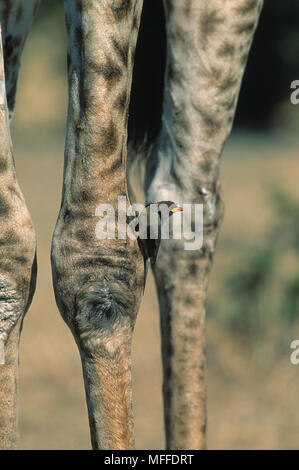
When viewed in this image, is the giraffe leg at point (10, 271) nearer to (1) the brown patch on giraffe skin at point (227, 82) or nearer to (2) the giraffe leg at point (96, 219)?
(2) the giraffe leg at point (96, 219)

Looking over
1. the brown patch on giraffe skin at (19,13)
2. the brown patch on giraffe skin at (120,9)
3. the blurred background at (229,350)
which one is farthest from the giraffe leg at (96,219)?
the blurred background at (229,350)

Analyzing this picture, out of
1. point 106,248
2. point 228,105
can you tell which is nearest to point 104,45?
point 106,248

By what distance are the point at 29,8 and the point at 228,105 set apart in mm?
341

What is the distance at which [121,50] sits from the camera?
0.96 meters

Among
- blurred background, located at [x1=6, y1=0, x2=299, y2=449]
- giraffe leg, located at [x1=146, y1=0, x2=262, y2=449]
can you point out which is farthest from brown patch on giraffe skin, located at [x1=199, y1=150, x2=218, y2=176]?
blurred background, located at [x1=6, y1=0, x2=299, y2=449]

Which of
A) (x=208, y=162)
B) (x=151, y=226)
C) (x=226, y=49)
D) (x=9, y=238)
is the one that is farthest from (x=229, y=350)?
(x=9, y=238)

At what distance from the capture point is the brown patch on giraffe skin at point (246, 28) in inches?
47.7

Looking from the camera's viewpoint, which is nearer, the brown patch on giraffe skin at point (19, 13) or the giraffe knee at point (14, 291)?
the giraffe knee at point (14, 291)

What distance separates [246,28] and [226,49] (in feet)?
0.16

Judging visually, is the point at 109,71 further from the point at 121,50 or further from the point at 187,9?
the point at 187,9

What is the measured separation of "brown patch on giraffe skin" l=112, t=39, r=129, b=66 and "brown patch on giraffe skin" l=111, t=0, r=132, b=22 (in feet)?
0.09

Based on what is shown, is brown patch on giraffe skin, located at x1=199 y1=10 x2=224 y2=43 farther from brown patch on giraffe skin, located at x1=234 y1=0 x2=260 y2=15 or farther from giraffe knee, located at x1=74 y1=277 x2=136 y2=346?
giraffe knee, located at x1=74 y1=277 x2=136 y2=346

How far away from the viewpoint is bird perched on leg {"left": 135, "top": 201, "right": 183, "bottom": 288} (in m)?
1.00
